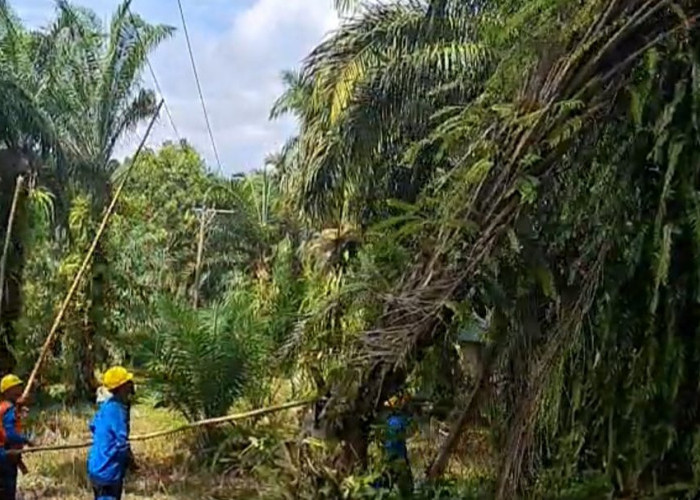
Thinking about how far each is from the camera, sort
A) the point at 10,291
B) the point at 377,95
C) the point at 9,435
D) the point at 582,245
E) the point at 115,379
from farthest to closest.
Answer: the point at 10,291
the point at 377,95
the point at 9,435
the point at 115,379
the point at 582,245

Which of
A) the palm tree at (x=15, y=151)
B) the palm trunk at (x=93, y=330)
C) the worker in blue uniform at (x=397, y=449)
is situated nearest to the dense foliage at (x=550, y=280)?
the worker in blue uniform at (x=397, y=449)

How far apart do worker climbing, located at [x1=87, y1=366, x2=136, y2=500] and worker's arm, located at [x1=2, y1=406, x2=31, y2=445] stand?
39.7 inches

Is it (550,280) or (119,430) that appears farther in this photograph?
(119,430)

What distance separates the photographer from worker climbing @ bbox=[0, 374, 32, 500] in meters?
7.86

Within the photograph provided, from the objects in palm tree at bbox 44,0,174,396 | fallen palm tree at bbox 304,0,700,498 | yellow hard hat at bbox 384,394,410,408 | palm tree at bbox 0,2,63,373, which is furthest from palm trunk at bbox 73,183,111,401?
fallen palm tree at bbox 304,0,700,498

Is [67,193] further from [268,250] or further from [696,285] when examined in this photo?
[696,285]

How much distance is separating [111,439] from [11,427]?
4.12ft

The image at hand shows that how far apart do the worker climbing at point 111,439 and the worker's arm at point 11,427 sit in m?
1.01

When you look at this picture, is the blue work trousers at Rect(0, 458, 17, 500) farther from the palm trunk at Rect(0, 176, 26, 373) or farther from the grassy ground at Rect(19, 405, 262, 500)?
the palm trunk at Rect(0, 176, 26, 373)

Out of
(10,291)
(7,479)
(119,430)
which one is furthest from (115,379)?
(10,291)

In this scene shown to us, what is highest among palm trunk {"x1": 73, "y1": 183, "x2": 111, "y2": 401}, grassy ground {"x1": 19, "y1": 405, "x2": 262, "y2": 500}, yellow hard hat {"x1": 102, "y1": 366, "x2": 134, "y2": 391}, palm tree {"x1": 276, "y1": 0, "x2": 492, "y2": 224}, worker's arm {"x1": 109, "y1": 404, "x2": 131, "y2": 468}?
palm tree {"x1": 276, "y1": 0, "x2": 492, "y2": 224}

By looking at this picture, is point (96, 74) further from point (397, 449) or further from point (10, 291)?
point (397, 449)

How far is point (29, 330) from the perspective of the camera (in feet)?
47.9

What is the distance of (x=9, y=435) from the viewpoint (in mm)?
7859
